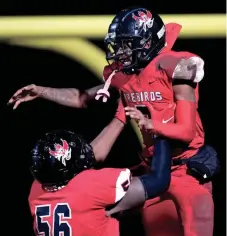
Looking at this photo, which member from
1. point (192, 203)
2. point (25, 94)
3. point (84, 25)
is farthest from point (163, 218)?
point (84, 25)

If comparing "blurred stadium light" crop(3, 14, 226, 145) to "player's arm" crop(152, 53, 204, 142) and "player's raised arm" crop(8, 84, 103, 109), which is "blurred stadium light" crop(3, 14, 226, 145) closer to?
"player's raised arm" crop(8, 84, 103, 109)

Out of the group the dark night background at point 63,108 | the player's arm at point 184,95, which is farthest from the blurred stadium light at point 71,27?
the player's arm at point 184,95

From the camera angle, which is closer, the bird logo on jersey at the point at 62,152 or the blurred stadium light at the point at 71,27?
the bird logo on jersey at the point at 62,152

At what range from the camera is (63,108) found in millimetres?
4664

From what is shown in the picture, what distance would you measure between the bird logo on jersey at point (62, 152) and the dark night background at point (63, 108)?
93 cm

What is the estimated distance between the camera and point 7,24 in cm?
430

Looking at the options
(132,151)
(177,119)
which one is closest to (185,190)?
(177,119)

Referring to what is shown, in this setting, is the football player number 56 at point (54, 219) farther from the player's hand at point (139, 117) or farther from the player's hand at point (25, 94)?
the player's hand at point (25, 94)

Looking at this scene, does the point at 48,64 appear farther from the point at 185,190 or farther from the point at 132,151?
the point at 185,190

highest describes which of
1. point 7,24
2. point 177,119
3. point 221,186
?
point 7,24

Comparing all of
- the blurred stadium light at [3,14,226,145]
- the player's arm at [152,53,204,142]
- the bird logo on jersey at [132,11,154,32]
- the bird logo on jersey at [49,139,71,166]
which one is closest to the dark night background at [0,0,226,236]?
the blurred stadium light at [3,14,226,145]

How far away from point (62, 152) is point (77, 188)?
123 mm

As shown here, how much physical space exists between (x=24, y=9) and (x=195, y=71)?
105cm

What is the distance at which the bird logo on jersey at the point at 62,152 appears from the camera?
11.9 ft
